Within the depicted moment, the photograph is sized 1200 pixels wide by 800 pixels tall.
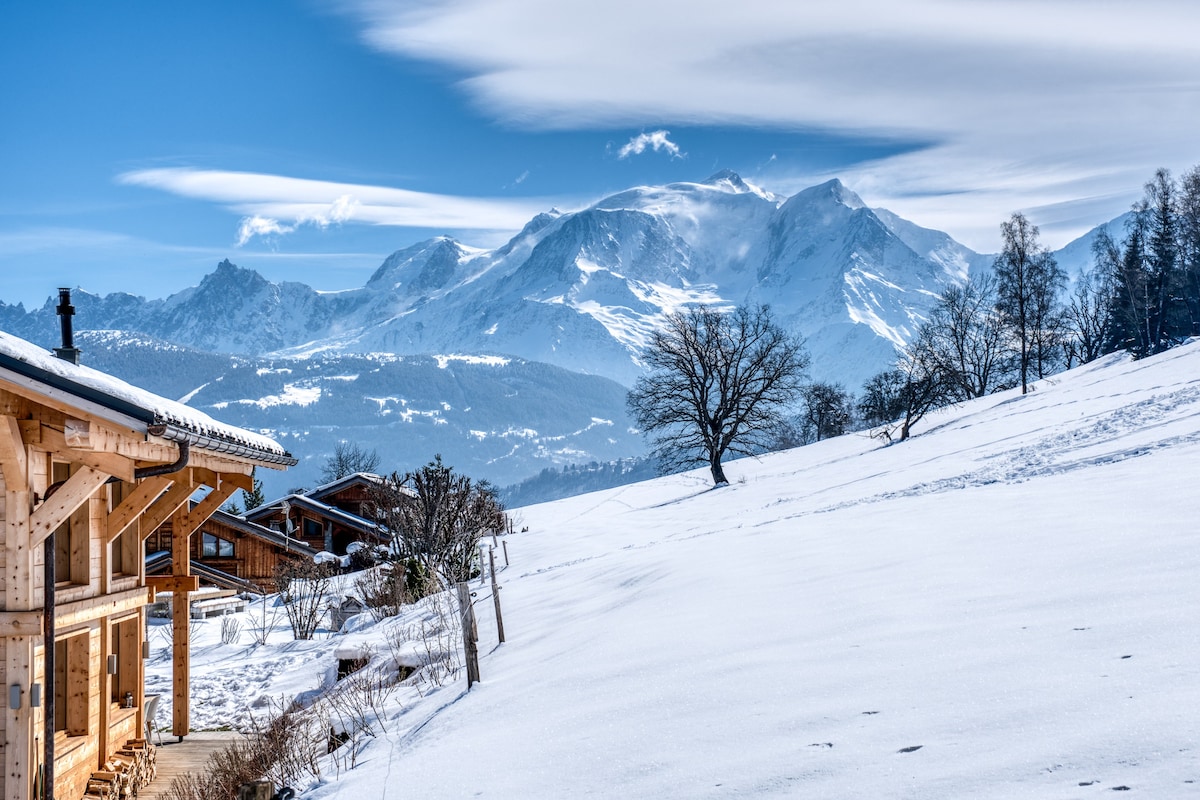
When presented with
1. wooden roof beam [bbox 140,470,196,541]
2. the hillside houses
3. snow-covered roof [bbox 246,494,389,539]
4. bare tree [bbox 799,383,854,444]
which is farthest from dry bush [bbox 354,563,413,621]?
bare tree [bbox 799,383,854,444]

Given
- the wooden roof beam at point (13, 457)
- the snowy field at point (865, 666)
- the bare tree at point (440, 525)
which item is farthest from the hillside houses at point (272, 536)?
the wooden roof beam at point (13, 457)

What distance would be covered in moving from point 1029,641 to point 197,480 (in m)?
10.0

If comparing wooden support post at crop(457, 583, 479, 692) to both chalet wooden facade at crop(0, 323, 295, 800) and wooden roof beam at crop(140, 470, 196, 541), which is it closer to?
chalet wooden facade at crop(0, 323, 295, 800)

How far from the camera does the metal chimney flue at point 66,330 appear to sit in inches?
380

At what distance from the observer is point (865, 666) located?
19.2 feet

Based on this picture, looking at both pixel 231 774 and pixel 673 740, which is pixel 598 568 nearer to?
pixel 231 774

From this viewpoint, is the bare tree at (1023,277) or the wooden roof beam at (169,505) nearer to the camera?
the wooden roof beam at (169,505)

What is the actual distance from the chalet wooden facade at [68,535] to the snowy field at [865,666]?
277cm

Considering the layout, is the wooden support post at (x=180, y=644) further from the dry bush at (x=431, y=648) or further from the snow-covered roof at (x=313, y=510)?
the snow-covered roof at (x=313, y=510)

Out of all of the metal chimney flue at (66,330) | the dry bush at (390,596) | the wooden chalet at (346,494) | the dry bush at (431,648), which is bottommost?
the dry bush at (390,596)

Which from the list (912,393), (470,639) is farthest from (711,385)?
(470,639)

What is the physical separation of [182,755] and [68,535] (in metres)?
4.15

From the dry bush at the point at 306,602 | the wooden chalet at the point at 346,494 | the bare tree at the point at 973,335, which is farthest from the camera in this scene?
the bare tree at the point at 973,335

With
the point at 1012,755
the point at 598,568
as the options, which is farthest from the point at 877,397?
the point at 1012,755
